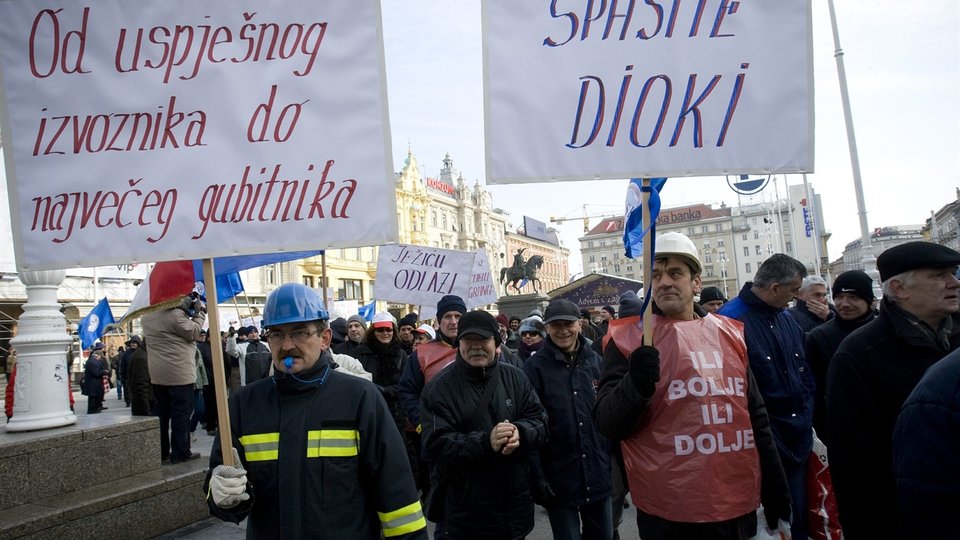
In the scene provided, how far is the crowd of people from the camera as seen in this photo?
6.66 ft

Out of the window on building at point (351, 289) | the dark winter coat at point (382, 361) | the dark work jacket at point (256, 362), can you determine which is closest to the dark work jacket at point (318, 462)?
the dark winter coat at point (382, 361)

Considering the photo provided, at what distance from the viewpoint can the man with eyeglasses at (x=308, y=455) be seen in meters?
2.02

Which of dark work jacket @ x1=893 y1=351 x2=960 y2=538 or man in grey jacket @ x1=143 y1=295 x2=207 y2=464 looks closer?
dark work jacket @ x1=893 y1=351 x2=960 y2=538

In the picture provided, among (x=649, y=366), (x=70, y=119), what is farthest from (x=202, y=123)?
(x=649, y=366)

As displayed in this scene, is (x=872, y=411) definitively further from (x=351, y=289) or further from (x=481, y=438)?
(x=351, y=289)

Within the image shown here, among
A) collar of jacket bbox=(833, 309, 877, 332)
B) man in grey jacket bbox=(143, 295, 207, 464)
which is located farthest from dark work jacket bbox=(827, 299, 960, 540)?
man in grey jacket bbox=(143, 295, 207, 464)

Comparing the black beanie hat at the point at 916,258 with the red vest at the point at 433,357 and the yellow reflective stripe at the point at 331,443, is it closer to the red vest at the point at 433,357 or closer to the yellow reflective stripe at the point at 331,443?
the yellow reflective stripe at the point at 331,443

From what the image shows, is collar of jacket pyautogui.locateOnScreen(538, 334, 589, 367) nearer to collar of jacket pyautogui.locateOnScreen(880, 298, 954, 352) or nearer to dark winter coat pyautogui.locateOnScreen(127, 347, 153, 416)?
collar of jacket pyautogui.locateOnScreen(880, 298, 954, 352)

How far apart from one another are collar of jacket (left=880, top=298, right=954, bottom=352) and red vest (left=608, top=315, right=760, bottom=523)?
62 cm

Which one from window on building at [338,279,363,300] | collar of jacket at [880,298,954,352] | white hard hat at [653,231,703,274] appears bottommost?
collar of jacket at [880,298,954,352]

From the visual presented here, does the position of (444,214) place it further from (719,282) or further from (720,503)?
(720,503)

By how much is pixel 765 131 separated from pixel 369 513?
228 centimetres

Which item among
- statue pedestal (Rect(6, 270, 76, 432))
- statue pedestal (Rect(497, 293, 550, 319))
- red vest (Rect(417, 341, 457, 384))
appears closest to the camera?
statue pedestal (Rect(6, 270, 76, 432))

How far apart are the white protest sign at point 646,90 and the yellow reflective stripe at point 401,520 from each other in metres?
1.39
